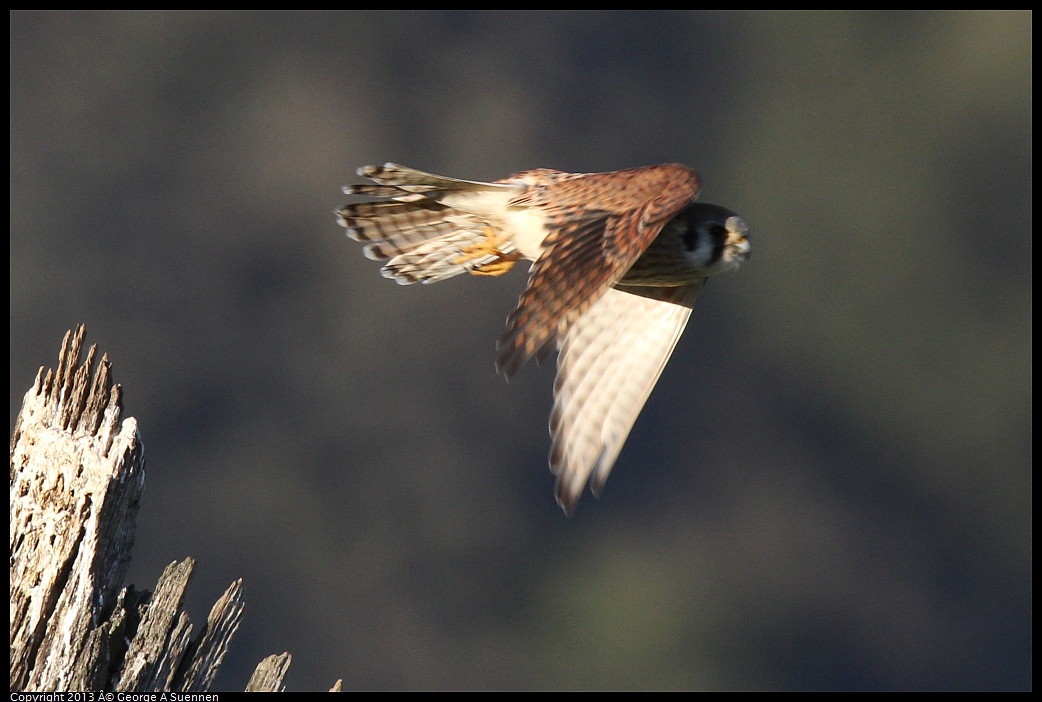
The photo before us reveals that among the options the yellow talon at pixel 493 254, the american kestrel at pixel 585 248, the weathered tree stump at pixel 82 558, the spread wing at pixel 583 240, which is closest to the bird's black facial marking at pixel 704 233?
the american kestrel at pixel 585 248

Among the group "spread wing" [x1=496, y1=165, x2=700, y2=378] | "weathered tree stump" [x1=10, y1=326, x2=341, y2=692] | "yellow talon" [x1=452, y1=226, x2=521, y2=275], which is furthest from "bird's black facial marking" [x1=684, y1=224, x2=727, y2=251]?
"weathered tree stump" [x1=10, y1=326, x2=341, y2=692]

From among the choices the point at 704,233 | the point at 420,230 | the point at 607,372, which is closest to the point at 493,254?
the point at 420,230

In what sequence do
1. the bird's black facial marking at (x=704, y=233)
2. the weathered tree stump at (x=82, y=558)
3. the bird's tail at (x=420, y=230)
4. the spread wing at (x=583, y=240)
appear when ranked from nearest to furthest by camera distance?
the weathered tree stump at (x=82, y=558) < the spread wing at (x=583, y=240) < the bird's black facial marking at (x=704, y=233) < the bird's tail at (x=420, y=230)

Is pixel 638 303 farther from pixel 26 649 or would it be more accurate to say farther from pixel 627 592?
pixel 627 592

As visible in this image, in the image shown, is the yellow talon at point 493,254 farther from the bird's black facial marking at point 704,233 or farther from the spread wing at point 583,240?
the bird's black facial marking at point 704,233

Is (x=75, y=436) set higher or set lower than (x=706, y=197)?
lower

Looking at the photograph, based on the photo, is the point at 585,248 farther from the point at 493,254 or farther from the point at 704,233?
the point at 493,254

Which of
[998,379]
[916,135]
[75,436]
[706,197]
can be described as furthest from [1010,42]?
[75,436]
